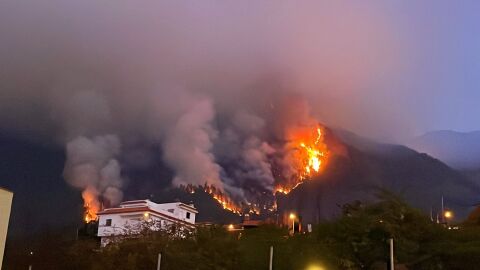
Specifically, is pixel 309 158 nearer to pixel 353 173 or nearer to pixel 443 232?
pixel 353 173

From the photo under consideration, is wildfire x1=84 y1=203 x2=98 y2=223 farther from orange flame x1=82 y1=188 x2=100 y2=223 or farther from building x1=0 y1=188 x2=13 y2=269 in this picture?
building x1=0 y1=188 x2=13 y2=269

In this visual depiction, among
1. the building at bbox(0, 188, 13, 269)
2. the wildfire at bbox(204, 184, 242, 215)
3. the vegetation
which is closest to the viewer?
the vegetation

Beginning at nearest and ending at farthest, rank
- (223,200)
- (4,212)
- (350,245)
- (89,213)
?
(350,245), (4,212), (89,213), (223,200)

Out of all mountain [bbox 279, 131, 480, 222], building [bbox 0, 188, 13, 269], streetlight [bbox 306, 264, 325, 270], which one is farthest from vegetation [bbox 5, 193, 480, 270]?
mountain [bbox 279, 131, 480, 222]

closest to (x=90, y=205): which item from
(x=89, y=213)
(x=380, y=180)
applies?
(x=89, y=213)

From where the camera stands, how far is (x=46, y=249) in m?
42.6

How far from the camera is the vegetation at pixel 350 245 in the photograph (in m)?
18.0

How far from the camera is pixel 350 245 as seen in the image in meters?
18.9

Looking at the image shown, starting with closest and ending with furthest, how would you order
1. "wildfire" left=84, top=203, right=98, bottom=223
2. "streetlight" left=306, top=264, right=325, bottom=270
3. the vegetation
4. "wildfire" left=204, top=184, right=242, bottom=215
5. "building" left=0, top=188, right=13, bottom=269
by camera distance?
the vegetation, "streetlight" left=306, top=264, right=325, bottom=270, "building" left=0, top=188, right=13, bottom=269, "wildfire" left=84, top=203, right=98, bottom=223, "wildfire" left=204, top=184, right=242, bottom=215

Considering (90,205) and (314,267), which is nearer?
(314,267)

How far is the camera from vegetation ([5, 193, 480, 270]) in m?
18.0

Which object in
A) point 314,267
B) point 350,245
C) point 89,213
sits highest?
point 89,213

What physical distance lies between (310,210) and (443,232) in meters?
62.2

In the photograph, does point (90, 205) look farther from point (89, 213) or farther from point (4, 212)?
point (4, 212)
